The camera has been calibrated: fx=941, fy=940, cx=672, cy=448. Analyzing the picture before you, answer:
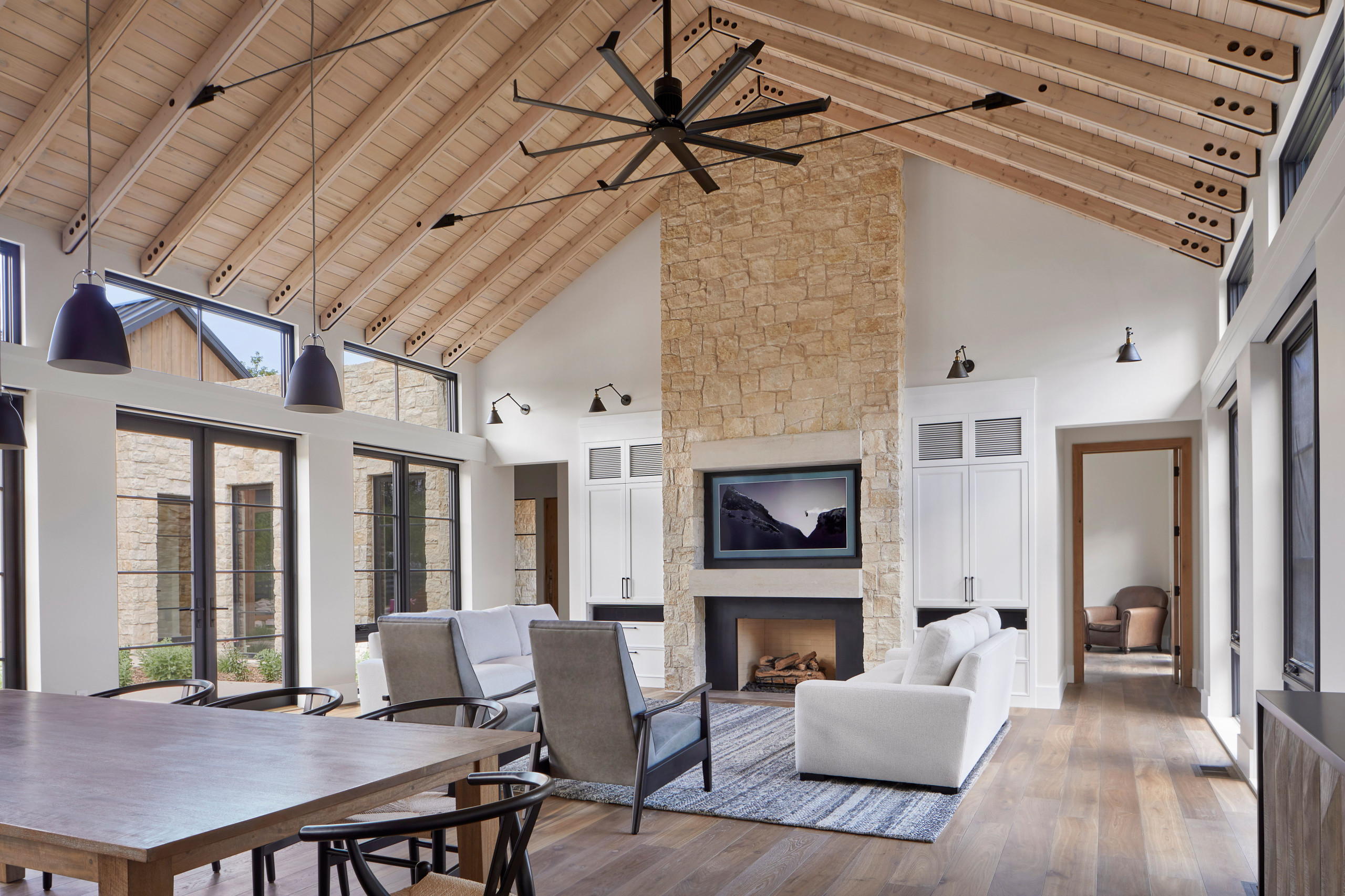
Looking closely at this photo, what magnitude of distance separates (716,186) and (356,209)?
3.63 metres

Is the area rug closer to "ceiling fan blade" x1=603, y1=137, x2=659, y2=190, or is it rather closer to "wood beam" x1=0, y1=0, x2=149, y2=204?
"ceiling fan blade" x1=603, y1=137, x2=659, y2=190

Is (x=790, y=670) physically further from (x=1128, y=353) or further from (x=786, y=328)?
(x=1128, y=353)

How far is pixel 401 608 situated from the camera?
9086 mm

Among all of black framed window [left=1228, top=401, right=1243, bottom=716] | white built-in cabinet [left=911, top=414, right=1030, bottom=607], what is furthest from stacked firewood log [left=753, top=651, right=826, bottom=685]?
black framed window [left=1228, top=401, right=1243, bottom=716]

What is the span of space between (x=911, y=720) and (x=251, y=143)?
17.9 feet

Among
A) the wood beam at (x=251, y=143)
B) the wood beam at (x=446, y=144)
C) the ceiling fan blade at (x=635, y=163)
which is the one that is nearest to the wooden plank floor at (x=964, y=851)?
the ceiling fan blade at (x=635, y=163)

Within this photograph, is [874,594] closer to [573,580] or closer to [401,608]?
[573,580]

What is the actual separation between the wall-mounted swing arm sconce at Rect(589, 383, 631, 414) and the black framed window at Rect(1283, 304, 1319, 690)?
569cm

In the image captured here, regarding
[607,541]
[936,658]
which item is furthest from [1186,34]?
[607,541]

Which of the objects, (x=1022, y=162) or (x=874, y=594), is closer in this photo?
(x=1022, y=162)

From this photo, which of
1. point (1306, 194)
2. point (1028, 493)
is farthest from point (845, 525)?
point (1306, 194)

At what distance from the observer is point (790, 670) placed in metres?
8.27

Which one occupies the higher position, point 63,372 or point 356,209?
point 356,209

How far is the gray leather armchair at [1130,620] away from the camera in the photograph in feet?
34.7
